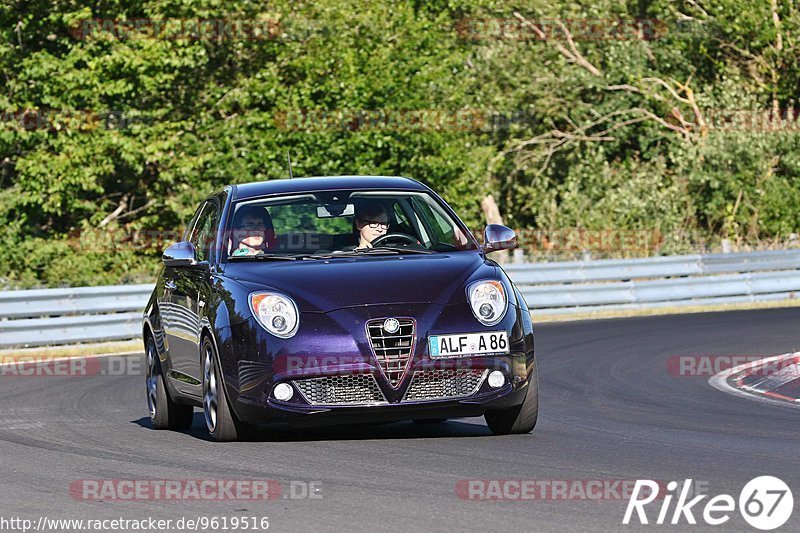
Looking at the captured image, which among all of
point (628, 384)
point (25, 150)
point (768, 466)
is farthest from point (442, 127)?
point (768, 466)

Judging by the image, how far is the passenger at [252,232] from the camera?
966cm

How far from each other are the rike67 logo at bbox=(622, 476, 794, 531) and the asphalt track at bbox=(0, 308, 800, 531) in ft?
0.21

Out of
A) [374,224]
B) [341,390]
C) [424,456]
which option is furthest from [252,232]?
[424,456]

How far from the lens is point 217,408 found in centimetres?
915

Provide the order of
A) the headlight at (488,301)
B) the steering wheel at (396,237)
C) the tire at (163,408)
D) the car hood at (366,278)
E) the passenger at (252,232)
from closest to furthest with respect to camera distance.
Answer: the car hood at (366,278) → the headlight at (488,301) → the passenger at (252,232) → the steering wheel at (396,237) → the tire at (163,408)

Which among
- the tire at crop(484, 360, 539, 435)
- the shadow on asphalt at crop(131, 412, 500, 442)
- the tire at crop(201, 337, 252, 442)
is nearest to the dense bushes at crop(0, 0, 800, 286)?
the shadow on asphalt at crop(131, 412, 500, 442)

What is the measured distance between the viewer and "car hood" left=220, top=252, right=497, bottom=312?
8695 millimetres

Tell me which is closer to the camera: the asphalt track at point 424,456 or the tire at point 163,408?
the asphalt track at point 424,456

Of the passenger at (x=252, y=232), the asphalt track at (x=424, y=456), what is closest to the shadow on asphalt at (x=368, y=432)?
the asphalt track at (x=424, y=456)

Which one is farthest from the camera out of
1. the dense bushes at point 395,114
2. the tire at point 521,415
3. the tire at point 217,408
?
the dense bushes at point 395,114

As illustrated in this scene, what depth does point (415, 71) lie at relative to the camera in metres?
35.5

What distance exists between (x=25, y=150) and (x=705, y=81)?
728 inches

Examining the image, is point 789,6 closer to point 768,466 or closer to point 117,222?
point 117,222

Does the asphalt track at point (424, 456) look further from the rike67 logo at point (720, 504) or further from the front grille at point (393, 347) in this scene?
the front grille at point (393, 347)
